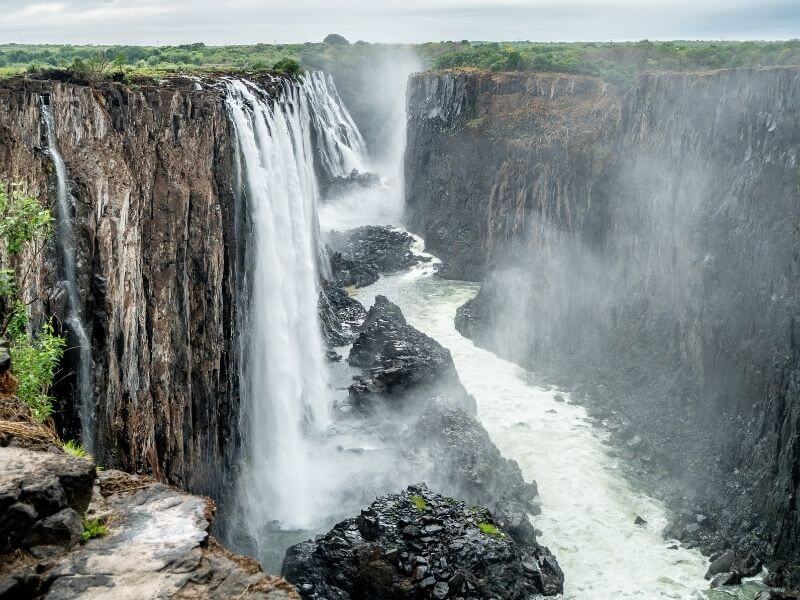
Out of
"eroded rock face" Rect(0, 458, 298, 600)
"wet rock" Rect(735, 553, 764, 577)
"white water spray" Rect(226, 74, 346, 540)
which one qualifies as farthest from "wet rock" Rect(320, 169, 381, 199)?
"eroded rock face" Rect(0, 458, 298, 600)

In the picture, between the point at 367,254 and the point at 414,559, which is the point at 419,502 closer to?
the point at 414,559

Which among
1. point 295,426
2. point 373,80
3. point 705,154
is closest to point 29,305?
point 295,426

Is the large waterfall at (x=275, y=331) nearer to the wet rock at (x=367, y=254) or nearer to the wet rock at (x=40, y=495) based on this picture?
the wet rock at (x=367, y=254)

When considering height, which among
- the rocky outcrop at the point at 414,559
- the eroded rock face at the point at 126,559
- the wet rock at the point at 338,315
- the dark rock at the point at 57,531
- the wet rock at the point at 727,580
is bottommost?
the wet rock at the point at 727,580

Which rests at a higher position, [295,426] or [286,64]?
[286,64]

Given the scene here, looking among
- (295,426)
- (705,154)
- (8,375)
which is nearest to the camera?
(8,375)

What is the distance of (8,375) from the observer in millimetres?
13242

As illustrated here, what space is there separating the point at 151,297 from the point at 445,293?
34.7m

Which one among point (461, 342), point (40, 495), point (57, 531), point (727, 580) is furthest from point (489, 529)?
point (461, 342)

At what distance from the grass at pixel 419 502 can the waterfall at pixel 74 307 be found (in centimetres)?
997

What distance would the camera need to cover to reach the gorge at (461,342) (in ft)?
62.7

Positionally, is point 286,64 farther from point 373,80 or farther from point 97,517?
point 97,517

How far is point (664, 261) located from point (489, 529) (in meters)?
20.4

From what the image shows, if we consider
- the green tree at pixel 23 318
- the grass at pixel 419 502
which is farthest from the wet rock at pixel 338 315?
the green tree at pixel 23 318
